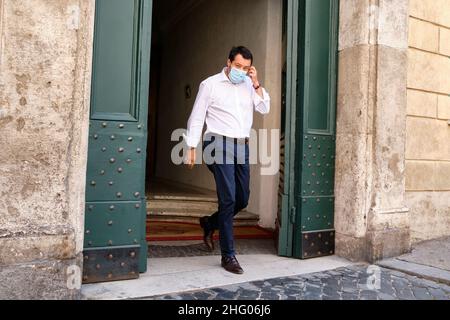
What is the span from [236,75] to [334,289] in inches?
74.6

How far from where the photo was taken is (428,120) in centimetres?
518

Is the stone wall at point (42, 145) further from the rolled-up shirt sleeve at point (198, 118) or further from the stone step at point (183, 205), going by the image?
the stone step at point (183, 205)

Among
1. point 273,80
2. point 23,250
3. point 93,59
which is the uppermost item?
point 273,80

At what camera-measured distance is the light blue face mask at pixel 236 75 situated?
12.2 feet

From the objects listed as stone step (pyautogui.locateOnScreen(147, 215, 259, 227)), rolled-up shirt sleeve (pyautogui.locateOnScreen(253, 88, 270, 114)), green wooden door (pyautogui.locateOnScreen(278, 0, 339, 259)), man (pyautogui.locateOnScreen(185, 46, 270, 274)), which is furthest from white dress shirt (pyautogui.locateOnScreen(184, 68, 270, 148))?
stone step (pyautogui.locateOnScreen(147, 215, 259, 227))

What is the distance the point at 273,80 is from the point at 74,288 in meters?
3.84

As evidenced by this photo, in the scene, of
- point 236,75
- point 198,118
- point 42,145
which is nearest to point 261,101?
point 236,75

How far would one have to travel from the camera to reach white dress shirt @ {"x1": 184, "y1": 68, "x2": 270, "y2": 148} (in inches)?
146

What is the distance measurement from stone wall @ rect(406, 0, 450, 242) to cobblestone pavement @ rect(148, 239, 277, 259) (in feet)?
5.67

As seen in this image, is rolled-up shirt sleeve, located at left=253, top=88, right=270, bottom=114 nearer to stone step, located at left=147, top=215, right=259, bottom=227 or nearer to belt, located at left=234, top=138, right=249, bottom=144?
belt, located at left=234, top=138, right=249, bottom=144
